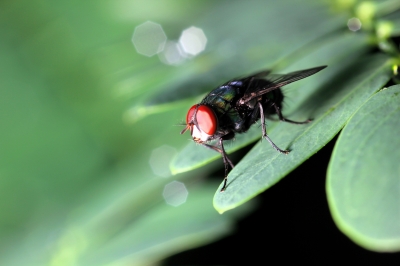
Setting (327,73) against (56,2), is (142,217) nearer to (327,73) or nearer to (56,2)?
(327,73)

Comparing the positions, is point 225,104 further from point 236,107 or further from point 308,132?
point 308,132

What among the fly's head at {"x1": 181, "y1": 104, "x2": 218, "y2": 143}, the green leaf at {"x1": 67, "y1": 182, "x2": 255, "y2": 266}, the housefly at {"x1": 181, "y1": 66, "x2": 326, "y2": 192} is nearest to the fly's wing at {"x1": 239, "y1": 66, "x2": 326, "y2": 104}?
the housefly at {"x1": 181, "y1": 66, "x2": 326, "y2": 192}

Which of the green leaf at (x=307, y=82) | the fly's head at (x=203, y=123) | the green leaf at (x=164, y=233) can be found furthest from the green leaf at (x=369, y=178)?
the green leaf at (x=164, y=233)

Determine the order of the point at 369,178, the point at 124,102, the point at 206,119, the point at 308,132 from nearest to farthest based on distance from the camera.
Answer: the point at 369,178
the point at 308,132
the point at 206,119
the point at 124,102

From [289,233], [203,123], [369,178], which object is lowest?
[289,233]

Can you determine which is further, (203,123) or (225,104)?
(225,104)

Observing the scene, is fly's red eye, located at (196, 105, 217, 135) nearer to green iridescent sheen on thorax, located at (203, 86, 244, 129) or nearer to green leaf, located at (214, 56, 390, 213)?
green iridescent sheen on thorax, located at (203, 86, 244, 129)

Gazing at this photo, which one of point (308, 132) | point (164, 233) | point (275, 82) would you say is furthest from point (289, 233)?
point (308, 132)
